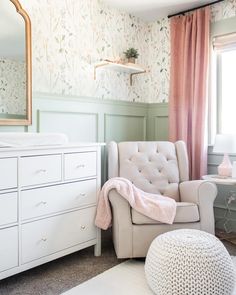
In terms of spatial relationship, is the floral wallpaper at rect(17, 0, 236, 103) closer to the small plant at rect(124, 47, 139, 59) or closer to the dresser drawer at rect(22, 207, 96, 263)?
the small plant at rect(124, 47, 139, 59)

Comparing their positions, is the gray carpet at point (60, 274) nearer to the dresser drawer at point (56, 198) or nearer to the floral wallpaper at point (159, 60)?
the dresser drawer at point (56, 198)

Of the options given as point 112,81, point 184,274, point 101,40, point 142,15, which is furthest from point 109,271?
Result: point 142,15

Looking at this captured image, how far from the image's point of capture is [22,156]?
189cm

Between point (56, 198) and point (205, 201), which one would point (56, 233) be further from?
point (205, 201)

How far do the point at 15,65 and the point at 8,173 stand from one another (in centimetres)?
99

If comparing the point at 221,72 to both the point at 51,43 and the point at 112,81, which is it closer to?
the point at 112,81

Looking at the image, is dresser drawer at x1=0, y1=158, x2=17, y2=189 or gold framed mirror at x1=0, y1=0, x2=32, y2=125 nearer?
dresser drawer at x1=0, y1=158, x2=17, y2=189

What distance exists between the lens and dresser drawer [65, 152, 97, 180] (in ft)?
7.15

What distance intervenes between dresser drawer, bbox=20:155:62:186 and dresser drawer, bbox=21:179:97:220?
0.20 ft

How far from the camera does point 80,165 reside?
7.43 ft

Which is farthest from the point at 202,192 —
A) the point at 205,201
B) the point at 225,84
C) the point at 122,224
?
the point at 225,84

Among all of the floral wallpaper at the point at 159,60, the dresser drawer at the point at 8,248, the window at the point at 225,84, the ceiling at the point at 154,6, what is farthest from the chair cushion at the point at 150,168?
the ceiling at the point at 154,6

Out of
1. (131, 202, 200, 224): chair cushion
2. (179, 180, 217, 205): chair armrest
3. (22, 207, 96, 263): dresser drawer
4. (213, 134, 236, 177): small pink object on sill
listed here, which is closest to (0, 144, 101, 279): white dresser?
(22, 207, 96, 263): dresser drawer

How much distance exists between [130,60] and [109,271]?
6.90ft
